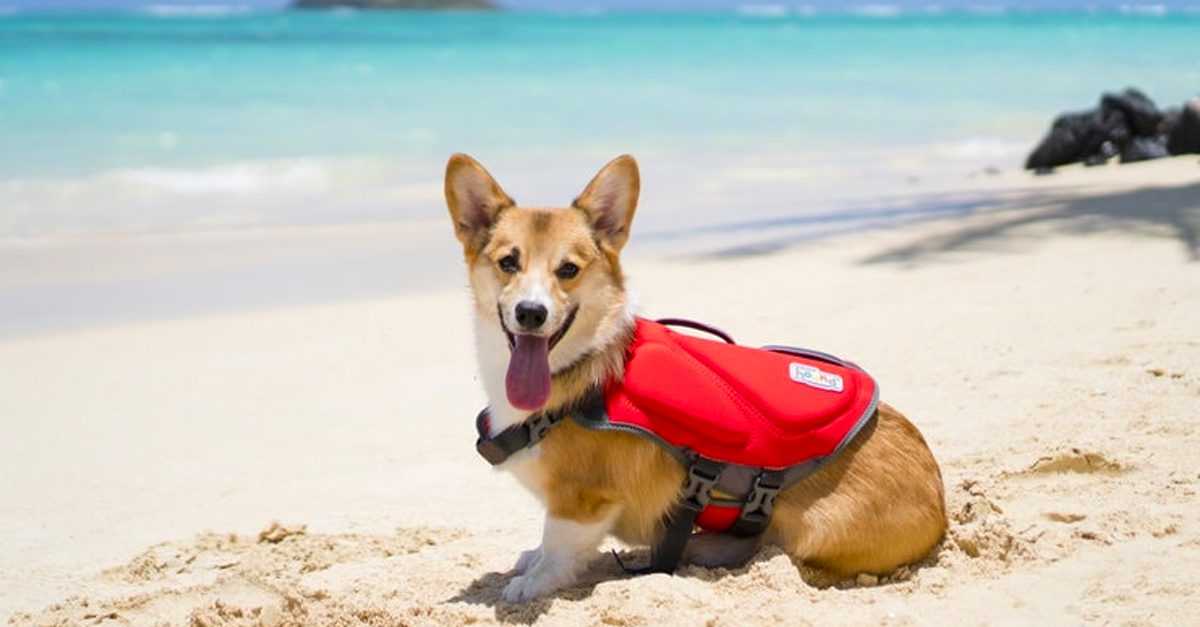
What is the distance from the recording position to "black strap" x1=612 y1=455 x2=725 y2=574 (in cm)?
377

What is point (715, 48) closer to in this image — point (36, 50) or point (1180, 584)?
point (36, 50)

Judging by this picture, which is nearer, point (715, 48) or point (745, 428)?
point (745, 428)

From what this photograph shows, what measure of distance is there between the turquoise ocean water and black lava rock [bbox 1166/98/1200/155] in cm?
284

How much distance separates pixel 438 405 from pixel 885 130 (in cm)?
1442

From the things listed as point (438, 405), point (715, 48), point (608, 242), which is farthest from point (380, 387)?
point (715, 48)

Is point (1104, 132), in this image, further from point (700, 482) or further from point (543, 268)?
point (543, 268)

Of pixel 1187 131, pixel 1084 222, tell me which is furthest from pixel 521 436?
pixel 1187 131

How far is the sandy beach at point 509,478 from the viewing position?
373 centimetres

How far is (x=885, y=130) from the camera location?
18938 millimetres

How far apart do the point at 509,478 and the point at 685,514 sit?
151 centimetres

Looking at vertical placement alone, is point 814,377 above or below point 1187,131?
below

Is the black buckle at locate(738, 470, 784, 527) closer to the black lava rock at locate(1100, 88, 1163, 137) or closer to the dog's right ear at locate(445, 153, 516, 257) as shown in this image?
the dog's right ear at locate(445, 153, 516, 257)

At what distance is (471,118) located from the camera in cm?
1945

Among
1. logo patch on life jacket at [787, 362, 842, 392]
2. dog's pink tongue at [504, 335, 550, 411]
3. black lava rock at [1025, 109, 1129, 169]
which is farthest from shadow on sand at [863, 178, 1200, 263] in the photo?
dog's pink tongue at [504, 335, 550, 411]
